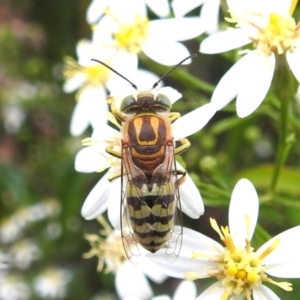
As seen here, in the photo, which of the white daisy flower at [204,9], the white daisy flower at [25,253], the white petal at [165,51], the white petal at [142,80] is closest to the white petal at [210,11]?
the white daisy flower at [204,9]

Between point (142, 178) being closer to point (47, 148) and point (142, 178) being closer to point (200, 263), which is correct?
point (200, 263)

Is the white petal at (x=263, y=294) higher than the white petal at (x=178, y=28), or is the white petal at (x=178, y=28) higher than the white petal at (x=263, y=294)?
the white petal at (x=178, y=28)

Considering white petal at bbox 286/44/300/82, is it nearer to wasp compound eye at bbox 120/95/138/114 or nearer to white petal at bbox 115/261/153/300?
wasp compound eye at bbox 120/95/138/114

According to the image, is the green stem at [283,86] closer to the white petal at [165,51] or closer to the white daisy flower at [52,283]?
the white petal at [165,51]

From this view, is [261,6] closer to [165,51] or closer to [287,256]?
[165,51]

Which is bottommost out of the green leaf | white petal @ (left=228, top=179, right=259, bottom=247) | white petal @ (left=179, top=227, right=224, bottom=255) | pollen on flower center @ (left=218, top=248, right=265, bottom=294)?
pollen on flower center @ (left=218, top=248, right=265, bottom=294)

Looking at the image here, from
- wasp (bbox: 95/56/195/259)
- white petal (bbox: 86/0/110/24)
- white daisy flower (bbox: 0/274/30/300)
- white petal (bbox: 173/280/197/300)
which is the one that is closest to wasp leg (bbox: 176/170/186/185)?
wasp (bbox: 95/56/195/259)

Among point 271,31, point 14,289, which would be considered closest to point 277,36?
point 271,31
